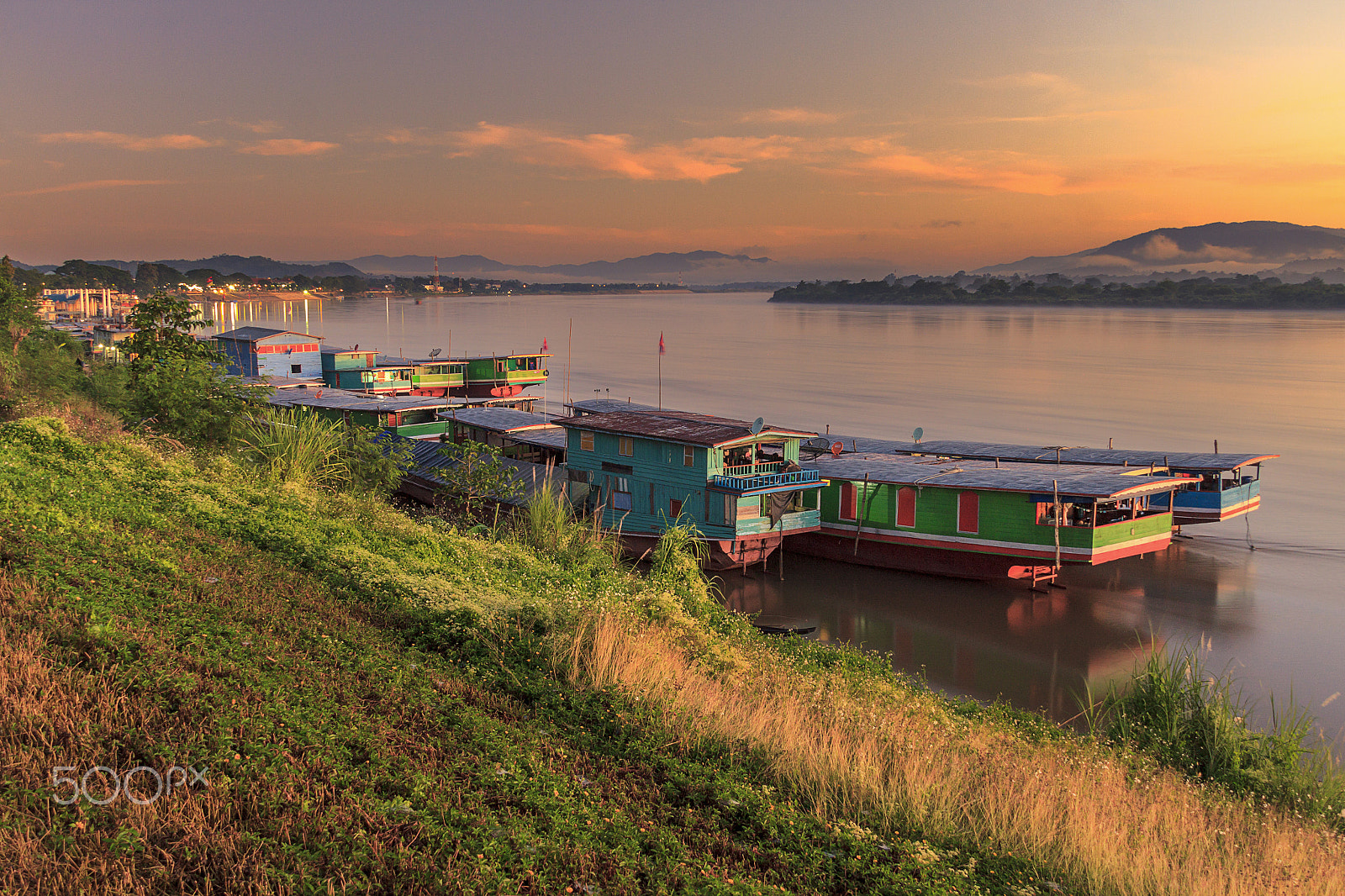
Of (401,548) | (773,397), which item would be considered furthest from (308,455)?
(773,397)

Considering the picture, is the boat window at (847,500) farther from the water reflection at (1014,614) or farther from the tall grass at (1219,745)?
the tall grass at (1219,745)

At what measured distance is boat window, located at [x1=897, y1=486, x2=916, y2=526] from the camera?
2733 centimetres

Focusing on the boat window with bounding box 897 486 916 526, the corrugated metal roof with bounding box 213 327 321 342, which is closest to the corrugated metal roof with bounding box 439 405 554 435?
the boat window with bounding box 897 486 916 526

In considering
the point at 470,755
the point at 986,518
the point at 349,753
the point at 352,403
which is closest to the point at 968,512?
the point at 986,518

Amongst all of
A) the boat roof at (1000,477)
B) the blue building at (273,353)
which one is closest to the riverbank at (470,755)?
the boat roof at (1000,477)

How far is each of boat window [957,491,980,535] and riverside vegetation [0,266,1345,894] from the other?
44.7 ft

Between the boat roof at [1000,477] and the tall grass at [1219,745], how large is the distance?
12.0m

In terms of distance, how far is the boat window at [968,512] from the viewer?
1035 inches

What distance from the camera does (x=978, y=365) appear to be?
98.7 metres

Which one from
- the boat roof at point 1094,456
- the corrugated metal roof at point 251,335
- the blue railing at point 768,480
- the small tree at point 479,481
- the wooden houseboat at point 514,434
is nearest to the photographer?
the blue railing at point 768,480

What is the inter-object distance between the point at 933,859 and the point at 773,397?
7089 centimetres

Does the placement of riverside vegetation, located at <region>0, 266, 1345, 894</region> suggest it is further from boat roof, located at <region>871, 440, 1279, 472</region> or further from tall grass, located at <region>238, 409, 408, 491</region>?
boat roof, located at <region>871, 440, 1279, 472</region>

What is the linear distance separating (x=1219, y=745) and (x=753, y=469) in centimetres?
1669

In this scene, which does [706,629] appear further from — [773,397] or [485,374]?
[773,397]
